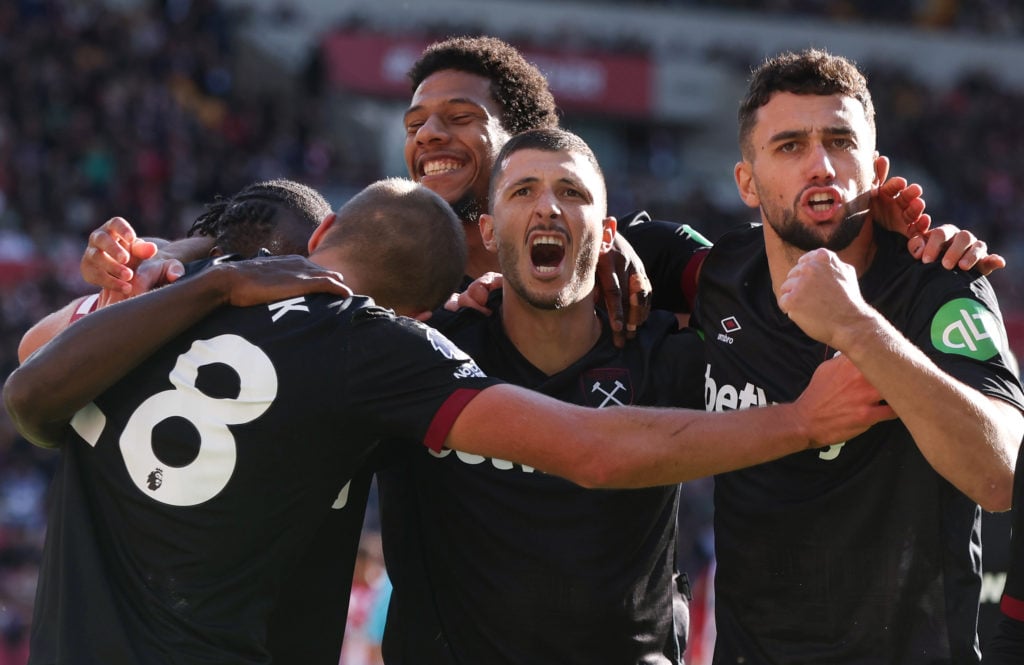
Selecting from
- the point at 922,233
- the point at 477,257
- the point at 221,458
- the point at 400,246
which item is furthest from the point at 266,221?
the point at 922,233

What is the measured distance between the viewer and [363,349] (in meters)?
3.83

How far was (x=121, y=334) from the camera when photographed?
12.5 feet

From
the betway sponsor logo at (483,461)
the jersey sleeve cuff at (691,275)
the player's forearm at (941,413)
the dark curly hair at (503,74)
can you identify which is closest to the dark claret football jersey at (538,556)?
the betway sponsor logo at (483,461)

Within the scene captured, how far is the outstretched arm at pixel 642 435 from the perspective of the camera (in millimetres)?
3801

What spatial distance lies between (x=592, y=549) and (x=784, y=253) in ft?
3.78

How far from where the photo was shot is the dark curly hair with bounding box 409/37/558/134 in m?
5.98

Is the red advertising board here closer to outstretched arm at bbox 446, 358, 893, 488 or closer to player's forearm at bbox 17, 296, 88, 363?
player's forearm at bbox 17, 296, 88, 363

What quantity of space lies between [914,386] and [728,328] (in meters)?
→ 1.08

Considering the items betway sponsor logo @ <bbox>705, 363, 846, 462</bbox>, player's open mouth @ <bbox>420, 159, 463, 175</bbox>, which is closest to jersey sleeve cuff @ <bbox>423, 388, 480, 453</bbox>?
betway sponsor logo @ <bbox>705, 363, 846, 462</bbox>

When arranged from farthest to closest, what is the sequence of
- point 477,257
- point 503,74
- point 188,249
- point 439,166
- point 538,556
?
1. point 503,74
2. point 439,166
3. point 477,257
4. point 188,249
5. point 538,556

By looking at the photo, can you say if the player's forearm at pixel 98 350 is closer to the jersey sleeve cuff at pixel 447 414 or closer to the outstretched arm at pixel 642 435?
the jersey sleeve cuff at pixel 447 414

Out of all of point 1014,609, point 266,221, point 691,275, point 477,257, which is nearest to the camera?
point 1014,609

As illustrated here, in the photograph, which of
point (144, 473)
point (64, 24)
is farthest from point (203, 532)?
point (64, 24)

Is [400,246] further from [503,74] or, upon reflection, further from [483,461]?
[503,74]
